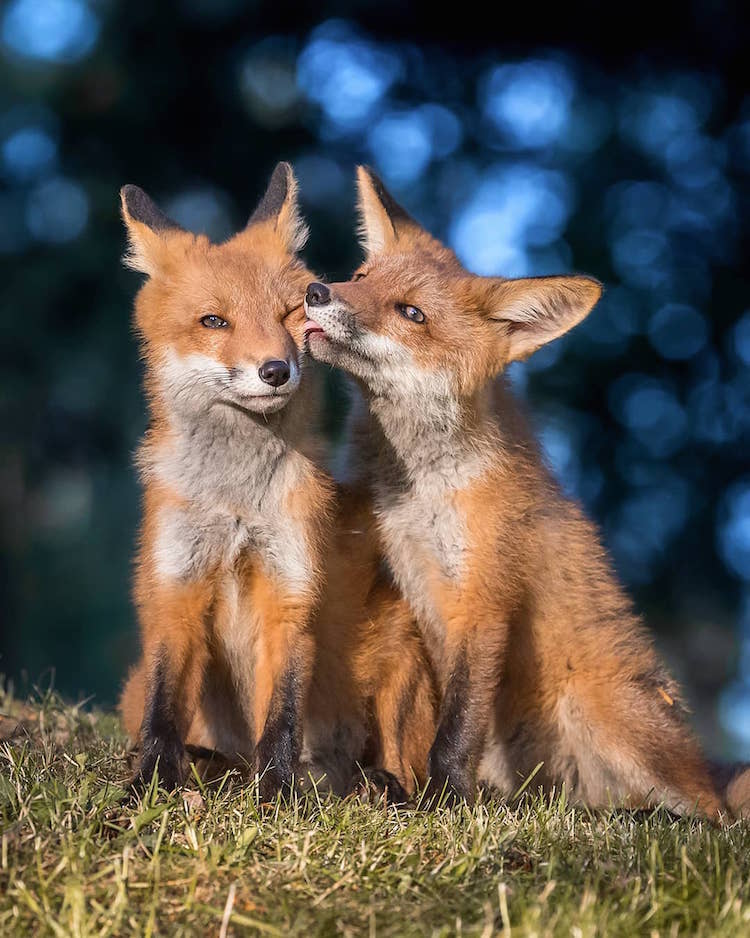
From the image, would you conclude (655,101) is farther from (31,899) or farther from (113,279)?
(31,899)

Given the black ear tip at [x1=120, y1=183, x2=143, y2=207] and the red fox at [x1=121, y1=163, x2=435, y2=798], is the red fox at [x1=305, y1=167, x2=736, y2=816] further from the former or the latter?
the black ear tip at [x1=120, y1=183, x2=143, y2=207]

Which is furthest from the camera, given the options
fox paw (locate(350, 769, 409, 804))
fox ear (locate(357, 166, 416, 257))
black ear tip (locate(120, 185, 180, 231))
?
fox ear (locate(357, 166, 416, 257))

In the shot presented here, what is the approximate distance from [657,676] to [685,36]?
8.43 m

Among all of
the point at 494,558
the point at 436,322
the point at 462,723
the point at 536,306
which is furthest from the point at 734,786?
the point at 436,322

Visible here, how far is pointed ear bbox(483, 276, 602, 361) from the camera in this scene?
159 inches

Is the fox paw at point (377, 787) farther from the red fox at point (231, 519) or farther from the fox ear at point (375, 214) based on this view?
the fox ear at point (375, 214)

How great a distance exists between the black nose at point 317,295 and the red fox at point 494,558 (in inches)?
2.4

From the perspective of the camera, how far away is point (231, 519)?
3703mm

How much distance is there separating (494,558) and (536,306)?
0.98 metres

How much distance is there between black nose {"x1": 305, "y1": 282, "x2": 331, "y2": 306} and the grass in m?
1.62

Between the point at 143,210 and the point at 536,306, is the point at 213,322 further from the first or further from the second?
the point at 536,306

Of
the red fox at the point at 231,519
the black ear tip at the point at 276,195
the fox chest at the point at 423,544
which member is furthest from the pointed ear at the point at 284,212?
the fox chest at the point at 423,544

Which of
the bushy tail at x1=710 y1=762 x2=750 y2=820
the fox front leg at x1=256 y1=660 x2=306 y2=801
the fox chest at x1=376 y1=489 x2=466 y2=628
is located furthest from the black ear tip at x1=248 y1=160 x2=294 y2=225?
the bushy tail at x1=710 y1=762 x2=750 y2=820

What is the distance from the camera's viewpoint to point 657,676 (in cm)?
447
